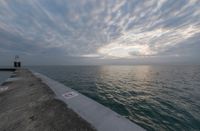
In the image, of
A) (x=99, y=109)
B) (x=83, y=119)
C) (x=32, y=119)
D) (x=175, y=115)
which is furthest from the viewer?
(x=175, y=115)

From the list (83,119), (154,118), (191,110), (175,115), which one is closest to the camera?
(83,119)

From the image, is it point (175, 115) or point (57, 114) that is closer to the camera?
point (57, 114)

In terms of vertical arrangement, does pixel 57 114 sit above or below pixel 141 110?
above

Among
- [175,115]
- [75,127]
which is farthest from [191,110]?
[75,127]

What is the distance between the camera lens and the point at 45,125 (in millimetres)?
3775

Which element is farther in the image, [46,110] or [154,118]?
[154,118]

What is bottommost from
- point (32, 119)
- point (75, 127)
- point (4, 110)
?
point (4, 110)

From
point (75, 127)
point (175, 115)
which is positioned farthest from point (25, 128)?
point (175, 115)

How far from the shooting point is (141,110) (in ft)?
25.7

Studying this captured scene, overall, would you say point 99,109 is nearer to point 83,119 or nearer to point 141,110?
point 83,119

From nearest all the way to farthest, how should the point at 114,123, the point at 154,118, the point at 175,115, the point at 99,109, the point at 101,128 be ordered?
the point at 101,128
the point at 114,123
the point at 99,109
the point at 154,118
the point at 175,115

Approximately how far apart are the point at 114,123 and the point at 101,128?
0.54 meters

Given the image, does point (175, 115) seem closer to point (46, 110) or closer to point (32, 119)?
point (46, 110)

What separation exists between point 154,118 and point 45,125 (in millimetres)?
6418
